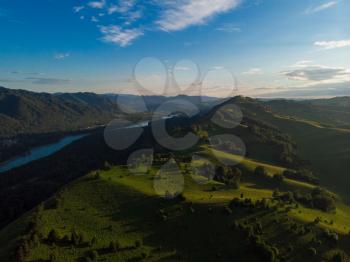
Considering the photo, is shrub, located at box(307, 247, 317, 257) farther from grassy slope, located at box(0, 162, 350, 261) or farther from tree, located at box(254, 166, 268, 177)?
tree, located at box(254, 166, 268, 177)

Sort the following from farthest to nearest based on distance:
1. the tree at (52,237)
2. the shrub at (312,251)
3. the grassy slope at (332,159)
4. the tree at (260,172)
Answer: the grassy slope at (332,159), the tree at (260,172), the shrub at (312,251), the tree at (52,237)

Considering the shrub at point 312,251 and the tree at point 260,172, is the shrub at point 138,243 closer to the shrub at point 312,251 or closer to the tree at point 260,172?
the shrub at point 312,251

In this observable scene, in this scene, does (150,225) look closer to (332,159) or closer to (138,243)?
(138,243)

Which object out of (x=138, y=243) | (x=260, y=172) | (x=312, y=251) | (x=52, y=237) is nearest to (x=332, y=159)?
(x=260, y=172)

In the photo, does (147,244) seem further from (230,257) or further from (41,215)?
(41,215)

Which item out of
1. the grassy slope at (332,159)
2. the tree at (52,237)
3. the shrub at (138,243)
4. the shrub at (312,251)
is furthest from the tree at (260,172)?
the tree at (52,237)

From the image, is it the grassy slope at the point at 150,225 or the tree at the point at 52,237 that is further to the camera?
the grassy slope at the point at 150,225

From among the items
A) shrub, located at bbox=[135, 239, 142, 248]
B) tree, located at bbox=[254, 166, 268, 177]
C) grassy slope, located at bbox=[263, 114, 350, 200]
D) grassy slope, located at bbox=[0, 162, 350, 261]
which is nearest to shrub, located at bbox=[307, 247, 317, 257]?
grassy slope, located at bbox=[0, 162, 350, 261]

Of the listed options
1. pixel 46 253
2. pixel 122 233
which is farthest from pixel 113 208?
pixel 46 253
